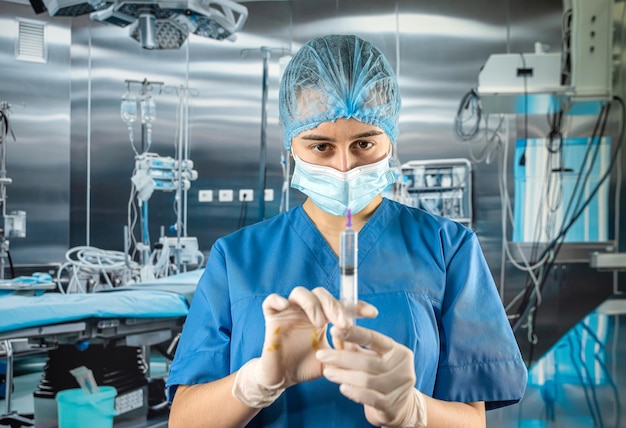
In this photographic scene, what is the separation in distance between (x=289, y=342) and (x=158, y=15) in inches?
107

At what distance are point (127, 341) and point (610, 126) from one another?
390cm

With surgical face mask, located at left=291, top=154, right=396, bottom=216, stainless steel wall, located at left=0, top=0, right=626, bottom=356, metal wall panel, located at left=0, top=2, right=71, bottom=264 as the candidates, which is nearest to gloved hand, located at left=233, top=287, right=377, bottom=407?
surgical face mask, located at left=291, top=154, right=396, bottom=216

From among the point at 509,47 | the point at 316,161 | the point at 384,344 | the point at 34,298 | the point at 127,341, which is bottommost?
the point at 127,341

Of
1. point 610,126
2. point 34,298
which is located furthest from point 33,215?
point 610,126

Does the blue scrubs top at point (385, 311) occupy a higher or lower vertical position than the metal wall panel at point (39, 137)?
lower

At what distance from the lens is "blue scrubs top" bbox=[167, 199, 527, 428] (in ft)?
3.45

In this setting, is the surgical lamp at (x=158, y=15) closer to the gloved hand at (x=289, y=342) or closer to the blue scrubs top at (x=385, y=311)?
the blue scrubs top at (x=385, y=311)

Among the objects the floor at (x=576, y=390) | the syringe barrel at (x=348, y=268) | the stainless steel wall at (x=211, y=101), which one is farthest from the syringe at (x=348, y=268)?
the stainless steel wall at (x=211, y=101)

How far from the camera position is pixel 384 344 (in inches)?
32.7

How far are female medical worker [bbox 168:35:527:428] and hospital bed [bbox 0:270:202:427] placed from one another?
4.75ft

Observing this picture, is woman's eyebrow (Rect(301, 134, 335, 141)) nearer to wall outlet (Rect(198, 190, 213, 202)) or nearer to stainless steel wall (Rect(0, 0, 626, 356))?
stainless steel wall (Rect(0, 0, 626, 356))

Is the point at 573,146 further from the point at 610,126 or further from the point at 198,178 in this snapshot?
the point at 198,178

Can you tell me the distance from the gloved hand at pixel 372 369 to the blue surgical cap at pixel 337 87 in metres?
0.43

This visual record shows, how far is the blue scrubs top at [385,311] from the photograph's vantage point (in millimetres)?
1052
